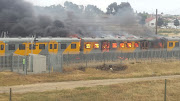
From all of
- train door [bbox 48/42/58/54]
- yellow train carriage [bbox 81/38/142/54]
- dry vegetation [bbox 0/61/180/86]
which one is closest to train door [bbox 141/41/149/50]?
yellow train carriage [bbox 81/38/142/54]

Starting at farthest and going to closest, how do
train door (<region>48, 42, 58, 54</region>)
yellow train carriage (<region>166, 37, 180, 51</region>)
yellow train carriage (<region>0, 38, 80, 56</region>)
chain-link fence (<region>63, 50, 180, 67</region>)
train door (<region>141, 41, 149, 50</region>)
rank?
yellow train carriage (<region>166, 37, 180, 51</region>) → train door (<region>141, 41, 149, 50</region>) → train door (<region>48, 42, 58, 54</region>) → chain-link fence (<region>63, 50, 180, 67</region>) → yellow train carriage (<region>0, 38, 80, 56</region>)

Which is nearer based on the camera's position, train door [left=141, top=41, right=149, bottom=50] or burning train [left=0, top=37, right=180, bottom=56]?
burning train [left=0, top=37, right=180, bottom=56]

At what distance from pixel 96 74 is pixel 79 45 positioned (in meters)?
8.23

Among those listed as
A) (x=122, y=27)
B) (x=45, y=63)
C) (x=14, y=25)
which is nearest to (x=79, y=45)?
(x=45, y=63)

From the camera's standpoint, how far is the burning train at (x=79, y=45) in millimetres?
32438

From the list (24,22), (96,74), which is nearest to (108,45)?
(96,74)

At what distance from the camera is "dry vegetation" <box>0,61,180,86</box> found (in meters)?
24.1

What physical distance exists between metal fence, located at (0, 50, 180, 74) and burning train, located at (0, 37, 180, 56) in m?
1.07

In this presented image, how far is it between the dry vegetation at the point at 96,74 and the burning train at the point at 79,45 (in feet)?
13.3

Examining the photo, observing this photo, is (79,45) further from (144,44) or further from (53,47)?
(144,44)

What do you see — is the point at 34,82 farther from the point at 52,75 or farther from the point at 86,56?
the point at 86,56

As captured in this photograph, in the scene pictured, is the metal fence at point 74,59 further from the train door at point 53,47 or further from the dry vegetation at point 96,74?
the train door at point 53,47

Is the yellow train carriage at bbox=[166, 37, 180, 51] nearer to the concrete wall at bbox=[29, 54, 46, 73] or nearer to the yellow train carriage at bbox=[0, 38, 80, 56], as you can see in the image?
the yellow train carriage at bbox=[0, 38, 80, 56]

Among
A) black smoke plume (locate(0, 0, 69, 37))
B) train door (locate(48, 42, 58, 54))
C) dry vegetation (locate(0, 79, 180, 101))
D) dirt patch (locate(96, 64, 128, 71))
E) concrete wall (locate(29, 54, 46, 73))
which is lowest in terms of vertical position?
dry vegetation (locate(0, 79, 180, 101))
